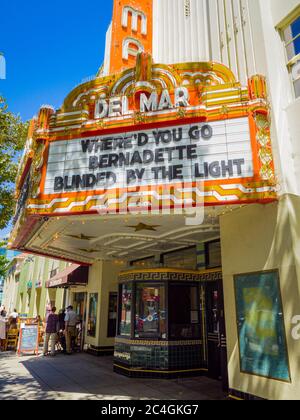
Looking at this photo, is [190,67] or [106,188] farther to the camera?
[190,67]

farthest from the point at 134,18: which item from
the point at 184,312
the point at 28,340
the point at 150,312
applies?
the point at 28,340

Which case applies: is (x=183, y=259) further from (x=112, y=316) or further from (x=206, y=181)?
(x=206, y=181)

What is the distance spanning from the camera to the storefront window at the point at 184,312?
995 centimetres

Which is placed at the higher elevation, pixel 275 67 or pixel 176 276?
pixel 275 67

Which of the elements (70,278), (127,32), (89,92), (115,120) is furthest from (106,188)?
(70,278)

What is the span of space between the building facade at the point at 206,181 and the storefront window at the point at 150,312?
0.12ft

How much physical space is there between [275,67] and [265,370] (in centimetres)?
655

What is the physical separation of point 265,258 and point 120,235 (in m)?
4.86

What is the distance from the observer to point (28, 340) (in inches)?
567

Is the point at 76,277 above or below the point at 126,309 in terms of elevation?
above

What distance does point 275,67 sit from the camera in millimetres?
7418

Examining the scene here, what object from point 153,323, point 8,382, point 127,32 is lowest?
point 8,382

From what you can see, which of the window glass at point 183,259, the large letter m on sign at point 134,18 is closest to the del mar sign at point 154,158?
the window glass at point 183,259

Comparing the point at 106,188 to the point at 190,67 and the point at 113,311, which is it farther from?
the point at 113,311
